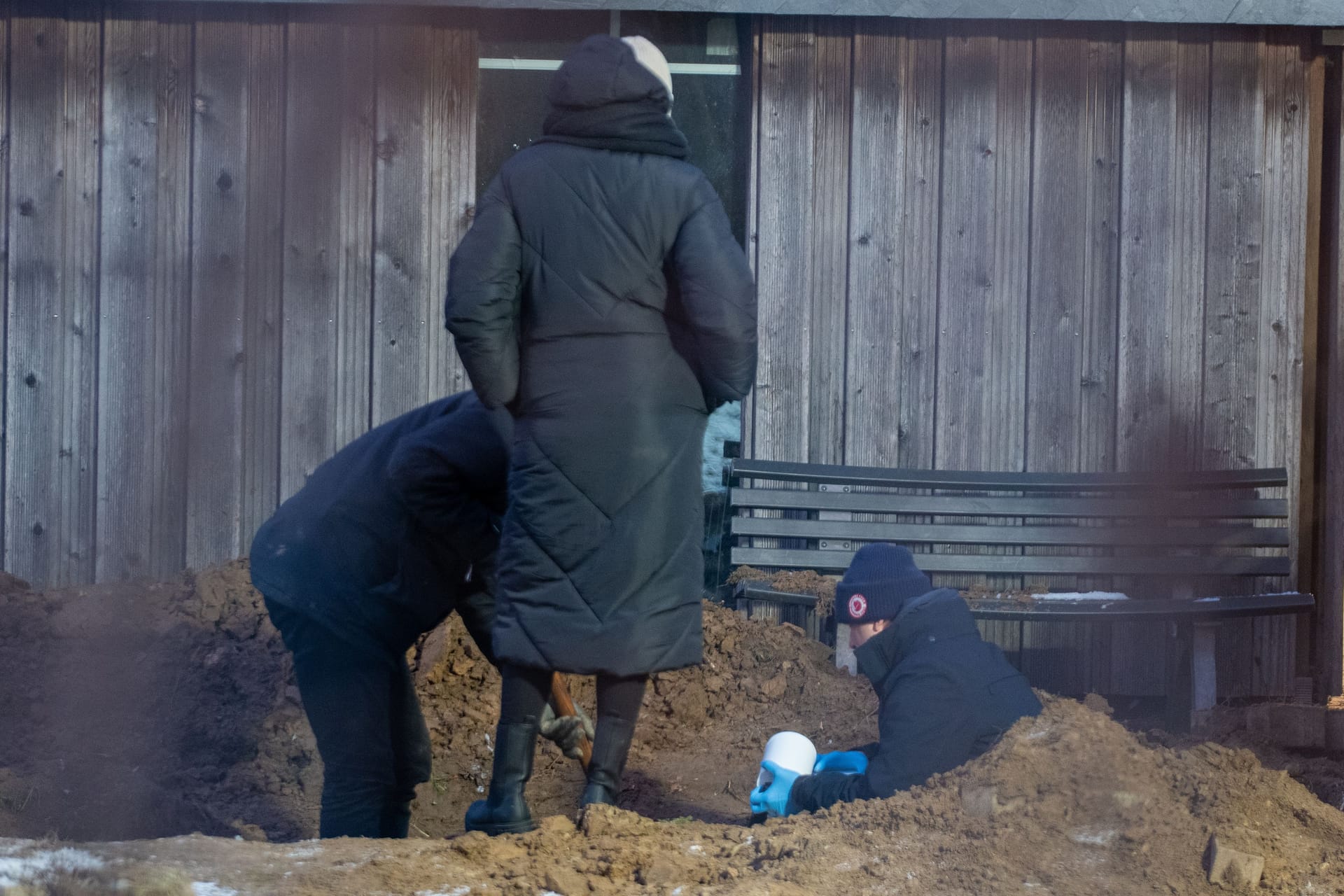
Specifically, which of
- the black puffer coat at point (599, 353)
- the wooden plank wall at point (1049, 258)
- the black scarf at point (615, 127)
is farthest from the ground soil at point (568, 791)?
the black scarf at point (615, 127)

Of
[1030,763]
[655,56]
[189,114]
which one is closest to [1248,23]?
[655,56]

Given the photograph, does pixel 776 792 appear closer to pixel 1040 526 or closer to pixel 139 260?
pixel 1040 526

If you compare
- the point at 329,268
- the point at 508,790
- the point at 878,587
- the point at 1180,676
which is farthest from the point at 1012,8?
the point at 508,790

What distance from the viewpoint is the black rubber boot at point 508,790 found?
9.46 feet

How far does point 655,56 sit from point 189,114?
327 cm

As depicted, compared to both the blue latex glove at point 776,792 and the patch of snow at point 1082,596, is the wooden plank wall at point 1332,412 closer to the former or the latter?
the patch of snow at point 1082,596

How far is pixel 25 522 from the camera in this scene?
18.4 ft

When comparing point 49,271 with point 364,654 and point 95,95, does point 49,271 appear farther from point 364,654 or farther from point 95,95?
point 364,654

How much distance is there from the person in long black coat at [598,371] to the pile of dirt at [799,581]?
243cm

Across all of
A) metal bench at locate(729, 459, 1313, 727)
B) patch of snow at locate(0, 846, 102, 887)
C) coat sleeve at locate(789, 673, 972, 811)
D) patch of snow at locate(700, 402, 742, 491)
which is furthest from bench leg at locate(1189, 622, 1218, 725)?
patch of snow at locate(0, 846, 102, 887)

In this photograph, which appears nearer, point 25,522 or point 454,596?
point 454,596

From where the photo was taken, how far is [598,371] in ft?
9.75

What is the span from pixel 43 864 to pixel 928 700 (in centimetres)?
187

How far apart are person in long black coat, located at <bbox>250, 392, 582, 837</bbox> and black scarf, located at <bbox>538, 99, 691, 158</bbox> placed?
653mm
